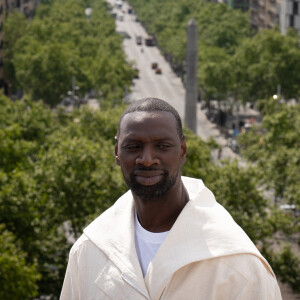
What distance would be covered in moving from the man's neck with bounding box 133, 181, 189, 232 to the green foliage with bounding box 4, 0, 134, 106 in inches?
2799

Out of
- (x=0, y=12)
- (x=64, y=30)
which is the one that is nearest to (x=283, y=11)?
(x=64, y=30)

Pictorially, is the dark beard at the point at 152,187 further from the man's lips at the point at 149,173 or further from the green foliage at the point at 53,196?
the green foliage at the point at 53,196

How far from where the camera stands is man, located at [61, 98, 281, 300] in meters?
4.34

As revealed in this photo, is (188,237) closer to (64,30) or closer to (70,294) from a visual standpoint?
(70,294)

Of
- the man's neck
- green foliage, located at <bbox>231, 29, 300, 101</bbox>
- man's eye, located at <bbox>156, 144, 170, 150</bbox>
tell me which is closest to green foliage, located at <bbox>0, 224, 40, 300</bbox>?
the man's neck

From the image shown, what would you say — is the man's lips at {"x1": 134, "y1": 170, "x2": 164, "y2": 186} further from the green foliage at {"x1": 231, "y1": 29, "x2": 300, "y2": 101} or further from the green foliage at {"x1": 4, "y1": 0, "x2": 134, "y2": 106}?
the green foliage at {"x1": 231, "y1": 29, "x2": 300, "y2": 101}

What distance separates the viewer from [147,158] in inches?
181

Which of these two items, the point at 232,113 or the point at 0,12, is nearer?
the point at 232,113

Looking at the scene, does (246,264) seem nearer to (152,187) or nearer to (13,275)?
(152,187)

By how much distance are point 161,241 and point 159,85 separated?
10722 centimetres

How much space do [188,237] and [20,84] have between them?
82.1 m

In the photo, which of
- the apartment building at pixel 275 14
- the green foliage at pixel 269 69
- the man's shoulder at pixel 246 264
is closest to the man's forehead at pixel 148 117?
the man's shoulder at pixel 246 264

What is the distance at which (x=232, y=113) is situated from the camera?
8975cm

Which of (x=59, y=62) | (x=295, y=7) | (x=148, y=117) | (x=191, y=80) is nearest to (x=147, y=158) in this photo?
(x=148, y=117)
